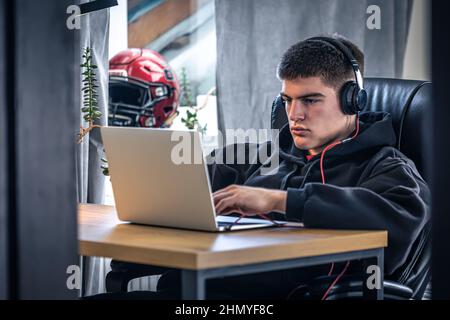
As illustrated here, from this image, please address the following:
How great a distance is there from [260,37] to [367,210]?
1.54m

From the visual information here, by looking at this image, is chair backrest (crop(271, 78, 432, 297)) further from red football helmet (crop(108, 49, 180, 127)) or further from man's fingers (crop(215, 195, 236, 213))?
red football helmet (crop(108, 49, 180, 127))

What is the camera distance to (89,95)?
251 cm

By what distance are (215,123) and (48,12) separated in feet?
7.37

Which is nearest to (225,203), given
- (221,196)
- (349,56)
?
(221,196)

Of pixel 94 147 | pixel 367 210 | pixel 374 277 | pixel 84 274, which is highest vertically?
pixel 94 147

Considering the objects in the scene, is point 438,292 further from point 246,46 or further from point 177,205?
point 246,46

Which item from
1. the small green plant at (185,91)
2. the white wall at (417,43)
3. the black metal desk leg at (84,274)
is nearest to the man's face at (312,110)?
the black metal desk leg at (84,274)

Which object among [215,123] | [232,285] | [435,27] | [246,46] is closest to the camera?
[435,27]

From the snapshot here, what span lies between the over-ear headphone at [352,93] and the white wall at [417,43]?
136 cm

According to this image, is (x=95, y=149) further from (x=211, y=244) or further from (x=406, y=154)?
(x=211, y=244)

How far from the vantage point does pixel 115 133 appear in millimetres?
1584

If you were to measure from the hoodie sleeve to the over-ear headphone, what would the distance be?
309mm

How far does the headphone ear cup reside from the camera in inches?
73.1

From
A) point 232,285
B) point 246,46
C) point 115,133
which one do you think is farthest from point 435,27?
point 246,46
